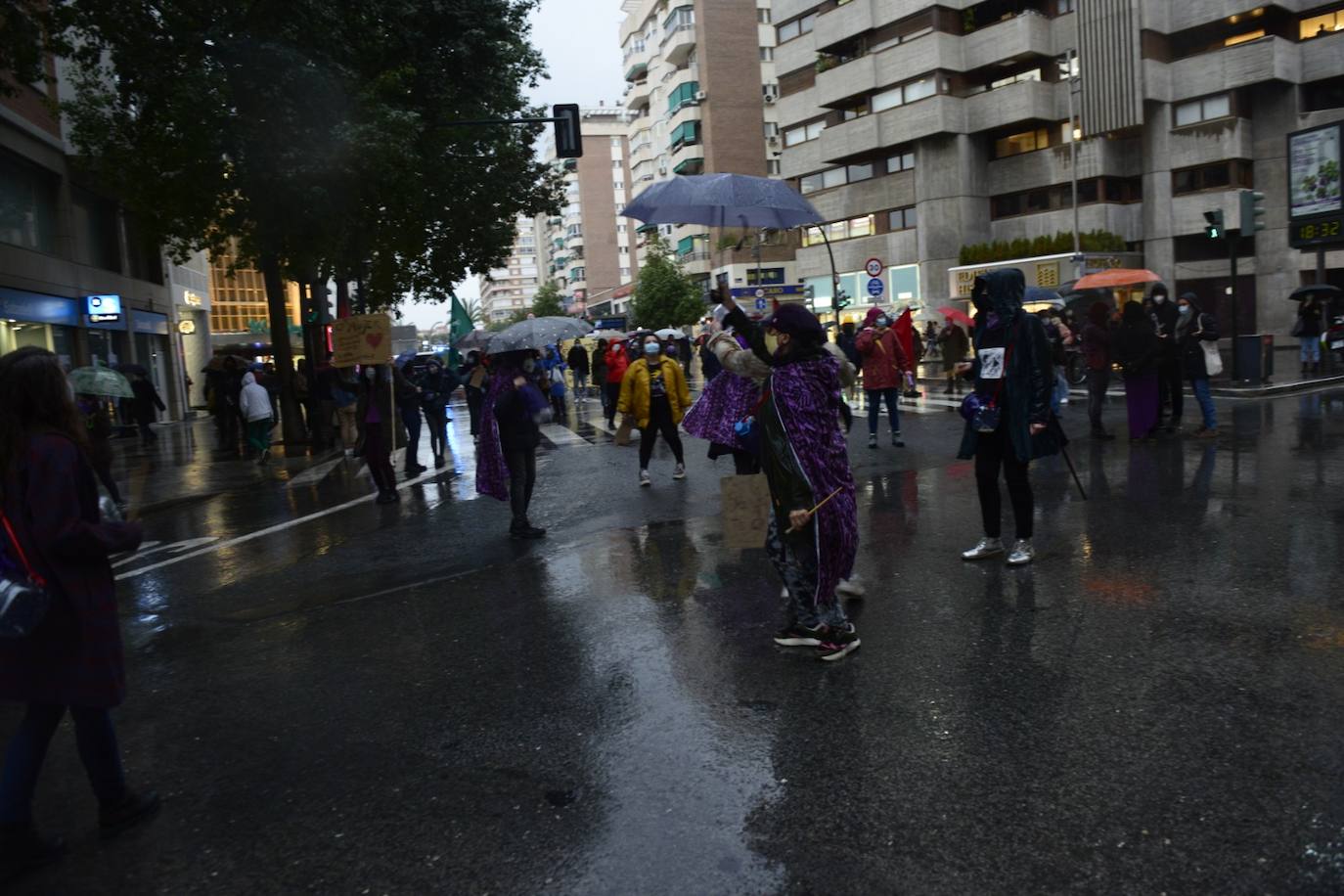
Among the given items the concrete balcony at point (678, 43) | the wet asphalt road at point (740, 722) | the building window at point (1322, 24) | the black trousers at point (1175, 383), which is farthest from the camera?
the concrete balcony at point (678, 43)

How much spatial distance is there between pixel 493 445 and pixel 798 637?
4.59 metres

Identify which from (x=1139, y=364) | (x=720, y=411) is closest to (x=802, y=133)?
(x=1139, y=364)

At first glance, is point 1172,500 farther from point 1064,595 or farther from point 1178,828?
point 1178,828

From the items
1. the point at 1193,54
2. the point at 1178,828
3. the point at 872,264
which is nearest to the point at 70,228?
the point at 872,264

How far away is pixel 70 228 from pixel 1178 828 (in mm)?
27393

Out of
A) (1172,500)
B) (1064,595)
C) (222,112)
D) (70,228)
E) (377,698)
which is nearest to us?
(377,698)

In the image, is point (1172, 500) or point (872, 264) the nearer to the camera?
point (1172, 500)

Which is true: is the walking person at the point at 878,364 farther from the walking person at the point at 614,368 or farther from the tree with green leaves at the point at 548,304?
the tree with green leaves at the point at 548,304

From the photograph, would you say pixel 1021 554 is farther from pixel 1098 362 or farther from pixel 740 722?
pixel 1098 362

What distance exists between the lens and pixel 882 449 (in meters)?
13.1

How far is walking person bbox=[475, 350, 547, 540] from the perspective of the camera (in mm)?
8961

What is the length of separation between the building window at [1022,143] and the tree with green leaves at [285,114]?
28782 millimetres

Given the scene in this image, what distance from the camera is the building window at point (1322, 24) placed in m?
38.2

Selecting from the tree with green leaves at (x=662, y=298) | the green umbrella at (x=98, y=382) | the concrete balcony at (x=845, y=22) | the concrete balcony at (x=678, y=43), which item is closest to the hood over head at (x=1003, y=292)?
the green umbrella at (x=98, y=382)
